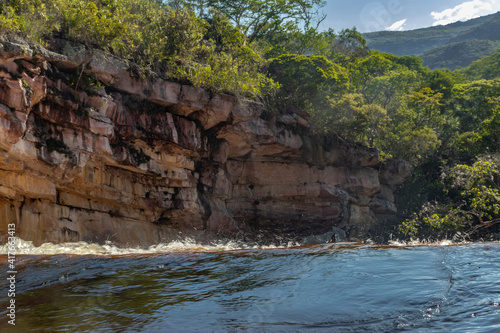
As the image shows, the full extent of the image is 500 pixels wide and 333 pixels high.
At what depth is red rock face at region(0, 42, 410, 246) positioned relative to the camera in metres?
→ 14.0

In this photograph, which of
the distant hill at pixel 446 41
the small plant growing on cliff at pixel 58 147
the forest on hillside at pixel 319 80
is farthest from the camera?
the distant hill at pixel 446 41

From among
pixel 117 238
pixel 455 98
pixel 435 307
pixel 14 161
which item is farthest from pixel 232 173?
pixel 455 98

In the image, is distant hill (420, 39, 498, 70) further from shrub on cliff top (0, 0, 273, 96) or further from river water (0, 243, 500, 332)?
river water (0, 243, 500, 332)

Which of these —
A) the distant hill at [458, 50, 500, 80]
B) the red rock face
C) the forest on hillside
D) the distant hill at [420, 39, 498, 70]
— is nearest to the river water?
the red rock face

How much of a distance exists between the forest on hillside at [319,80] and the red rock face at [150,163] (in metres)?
1.05

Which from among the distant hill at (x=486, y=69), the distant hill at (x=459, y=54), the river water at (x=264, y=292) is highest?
the distant hill at (x=459, y=54)

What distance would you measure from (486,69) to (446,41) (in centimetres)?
10633

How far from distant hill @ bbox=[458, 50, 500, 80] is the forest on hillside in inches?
459

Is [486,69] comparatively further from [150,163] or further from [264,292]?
[264,292]

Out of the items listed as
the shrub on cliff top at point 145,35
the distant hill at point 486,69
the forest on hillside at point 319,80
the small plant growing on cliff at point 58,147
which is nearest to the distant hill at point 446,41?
the distant hill at point 486,69

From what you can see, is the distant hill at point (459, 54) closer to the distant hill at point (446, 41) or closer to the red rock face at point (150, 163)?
the distant hill at point (446, 41)

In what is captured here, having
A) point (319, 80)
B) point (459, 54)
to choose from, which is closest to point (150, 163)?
point (319, 80)

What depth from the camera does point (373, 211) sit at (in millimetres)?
29547

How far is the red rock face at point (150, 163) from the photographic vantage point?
14000mm
